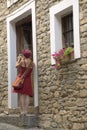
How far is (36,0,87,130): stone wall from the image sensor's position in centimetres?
766

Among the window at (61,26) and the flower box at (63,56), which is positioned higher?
the window at (61,26)

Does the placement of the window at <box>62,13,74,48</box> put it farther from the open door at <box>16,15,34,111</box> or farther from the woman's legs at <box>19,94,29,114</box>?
the open door at <box>16,15,34,111</box>

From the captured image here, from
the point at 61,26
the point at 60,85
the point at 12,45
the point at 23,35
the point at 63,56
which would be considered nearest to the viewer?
the point at 63,56

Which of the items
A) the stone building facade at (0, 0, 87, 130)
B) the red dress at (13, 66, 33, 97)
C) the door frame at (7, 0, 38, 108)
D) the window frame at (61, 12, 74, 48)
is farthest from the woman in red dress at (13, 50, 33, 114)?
the door frame at (7, 0, 38, 108)

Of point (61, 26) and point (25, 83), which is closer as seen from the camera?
point (61, 26)

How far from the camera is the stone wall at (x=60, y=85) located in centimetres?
766

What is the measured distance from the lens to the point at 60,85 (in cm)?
843

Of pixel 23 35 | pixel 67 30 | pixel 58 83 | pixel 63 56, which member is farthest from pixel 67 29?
pixel 23 35

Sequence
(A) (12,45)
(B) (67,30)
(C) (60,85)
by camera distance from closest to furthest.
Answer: (C) (60,85) < (B) (67,30) < (A) (12,45)

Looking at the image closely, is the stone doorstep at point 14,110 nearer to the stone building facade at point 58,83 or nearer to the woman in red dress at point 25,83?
the woman in red dress at point 25,83

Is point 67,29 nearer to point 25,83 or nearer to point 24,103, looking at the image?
point 25,83

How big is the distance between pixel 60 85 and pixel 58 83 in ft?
0.36

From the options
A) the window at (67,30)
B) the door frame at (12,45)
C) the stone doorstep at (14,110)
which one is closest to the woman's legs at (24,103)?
the stone doorstep at (14,110)

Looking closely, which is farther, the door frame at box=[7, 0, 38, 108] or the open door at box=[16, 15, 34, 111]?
the open door at box=[16, 15, 34, 111]
